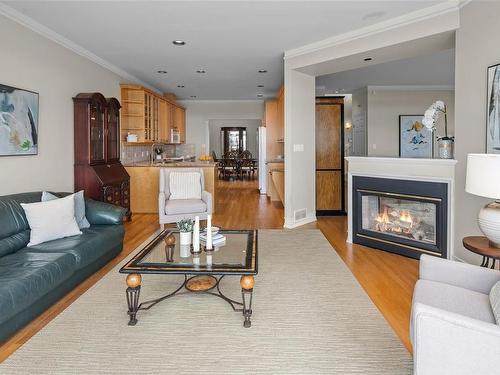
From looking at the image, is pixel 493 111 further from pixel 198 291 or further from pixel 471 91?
pixel 198 291

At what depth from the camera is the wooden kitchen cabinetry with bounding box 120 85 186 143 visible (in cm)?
687

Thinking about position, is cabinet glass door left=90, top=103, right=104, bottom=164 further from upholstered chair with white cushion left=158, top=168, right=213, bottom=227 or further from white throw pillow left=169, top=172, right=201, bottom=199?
white throw pillow left=169, top=172, right=201, bottom=199

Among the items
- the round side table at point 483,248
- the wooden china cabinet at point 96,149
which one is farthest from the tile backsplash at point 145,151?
the round side table at point 483,248

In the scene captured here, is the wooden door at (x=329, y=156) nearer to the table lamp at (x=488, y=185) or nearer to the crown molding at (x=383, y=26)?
the crown molding at (x=383, y=26)

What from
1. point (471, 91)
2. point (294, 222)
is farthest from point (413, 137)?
point (471, 91)

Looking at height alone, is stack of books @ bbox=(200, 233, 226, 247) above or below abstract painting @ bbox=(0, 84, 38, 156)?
below

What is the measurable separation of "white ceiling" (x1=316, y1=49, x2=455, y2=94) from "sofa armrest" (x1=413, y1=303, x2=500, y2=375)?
211 inches

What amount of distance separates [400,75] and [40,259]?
6964mm

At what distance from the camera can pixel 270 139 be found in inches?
370

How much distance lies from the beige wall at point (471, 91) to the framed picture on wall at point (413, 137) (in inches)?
210

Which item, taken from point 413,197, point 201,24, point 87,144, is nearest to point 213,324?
point 413,197

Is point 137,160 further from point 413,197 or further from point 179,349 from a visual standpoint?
point 179,349

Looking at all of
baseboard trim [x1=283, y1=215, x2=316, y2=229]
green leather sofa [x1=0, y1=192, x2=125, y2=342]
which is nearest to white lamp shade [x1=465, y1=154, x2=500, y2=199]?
green leather sofa [x1=0, y1=192, x2=125, y2=342]

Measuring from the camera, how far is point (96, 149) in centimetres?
529
